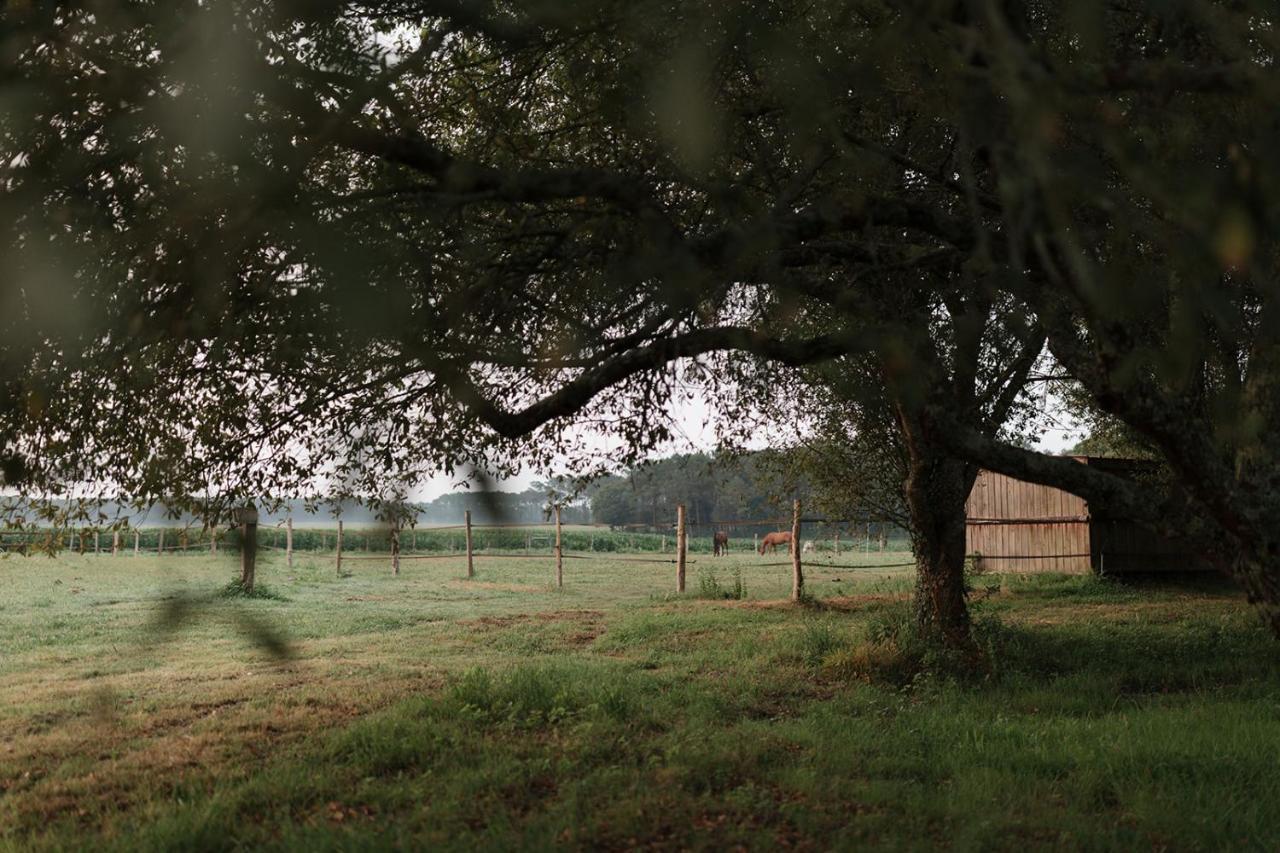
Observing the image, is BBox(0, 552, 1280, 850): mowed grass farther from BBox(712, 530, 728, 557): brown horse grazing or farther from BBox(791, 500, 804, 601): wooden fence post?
BBox(712, 530, 728, 557): brown horse grazing

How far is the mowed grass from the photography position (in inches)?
198

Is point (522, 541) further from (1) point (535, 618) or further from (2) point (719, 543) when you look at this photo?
(1) point (535, 618)

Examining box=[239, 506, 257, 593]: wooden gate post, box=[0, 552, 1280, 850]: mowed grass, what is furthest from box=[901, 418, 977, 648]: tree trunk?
box=[239, 506, 257, 593]: wooden gate post

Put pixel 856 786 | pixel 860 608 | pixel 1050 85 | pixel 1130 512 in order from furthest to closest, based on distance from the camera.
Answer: pixel 860 608 < pixel 856 786 < pixel 1130 512 < pixel 1050 85

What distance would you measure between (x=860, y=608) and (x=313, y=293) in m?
14.6

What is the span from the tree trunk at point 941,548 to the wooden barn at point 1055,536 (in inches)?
347

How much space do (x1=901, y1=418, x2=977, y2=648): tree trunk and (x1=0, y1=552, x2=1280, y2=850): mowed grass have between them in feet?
1.72

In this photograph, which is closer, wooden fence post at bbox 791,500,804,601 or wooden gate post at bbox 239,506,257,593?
wooden gate post at bbox 239,506,257,593

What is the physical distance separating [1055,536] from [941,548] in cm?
1253

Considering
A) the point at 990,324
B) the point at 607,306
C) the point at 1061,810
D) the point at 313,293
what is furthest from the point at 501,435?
the point at 990,324

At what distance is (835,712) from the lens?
26.5ft

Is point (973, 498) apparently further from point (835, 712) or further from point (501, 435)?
point (501, 435)

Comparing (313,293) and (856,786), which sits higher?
(313,293)

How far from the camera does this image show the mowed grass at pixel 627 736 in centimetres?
503
